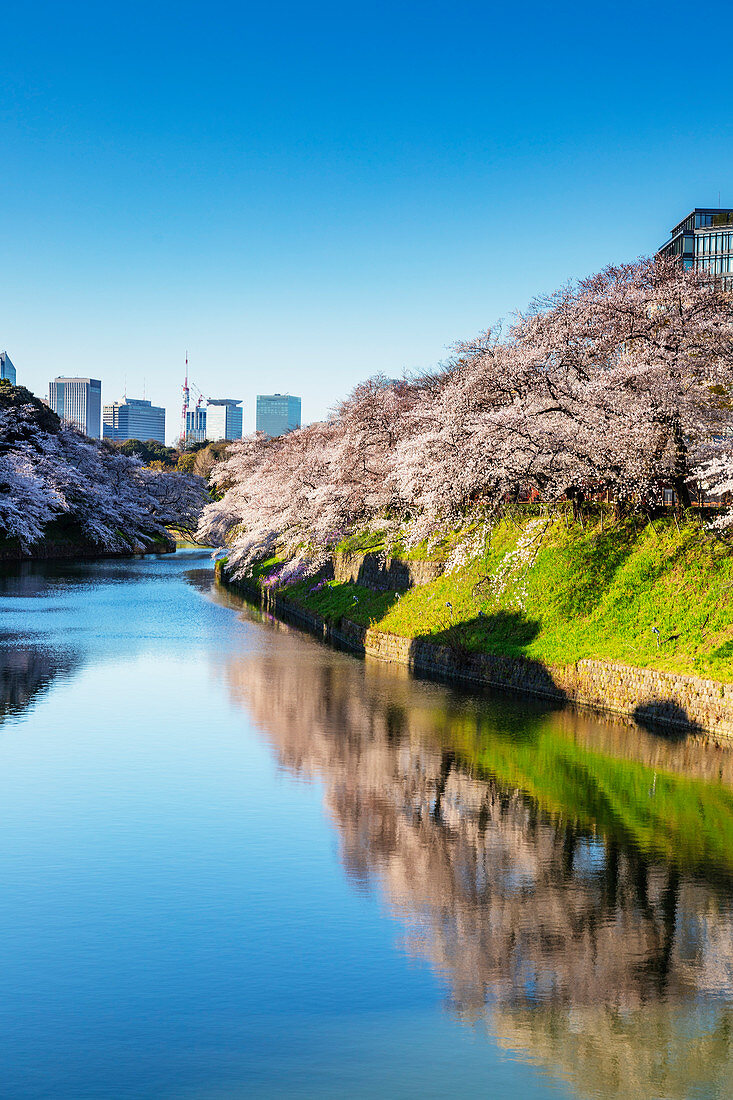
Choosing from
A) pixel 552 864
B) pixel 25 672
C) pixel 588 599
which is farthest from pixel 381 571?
pixel 552 864

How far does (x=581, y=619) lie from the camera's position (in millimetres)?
26203

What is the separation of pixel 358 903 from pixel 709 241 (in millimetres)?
99411

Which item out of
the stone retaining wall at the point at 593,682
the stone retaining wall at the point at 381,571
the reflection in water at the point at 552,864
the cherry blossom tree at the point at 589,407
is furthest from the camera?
the stone retaining wall at the point at 381,571

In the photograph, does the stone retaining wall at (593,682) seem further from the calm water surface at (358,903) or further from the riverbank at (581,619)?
the calm water surface at (358,903)

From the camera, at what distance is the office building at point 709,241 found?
95.2 meters

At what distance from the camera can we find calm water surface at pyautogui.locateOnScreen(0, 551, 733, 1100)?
824cm

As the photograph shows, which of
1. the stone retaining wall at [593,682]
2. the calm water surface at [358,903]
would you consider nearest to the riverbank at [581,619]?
the stone retaining wall at [593,682]

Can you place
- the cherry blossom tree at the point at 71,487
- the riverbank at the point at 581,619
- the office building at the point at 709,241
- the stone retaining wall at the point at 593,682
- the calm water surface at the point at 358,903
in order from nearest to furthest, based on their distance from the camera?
the calm water surface at the point at 358,903, the stone retaining wall at the point at 593,682, the riverbank at the point at 581,619, the cherry blossom tree at the point at 71,487, the office building at the point at 709,241

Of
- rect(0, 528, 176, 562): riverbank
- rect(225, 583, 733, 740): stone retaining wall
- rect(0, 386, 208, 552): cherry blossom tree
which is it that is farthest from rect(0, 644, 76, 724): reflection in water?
rect(0, 528, 176, 562): riverbank

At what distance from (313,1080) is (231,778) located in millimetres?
9961

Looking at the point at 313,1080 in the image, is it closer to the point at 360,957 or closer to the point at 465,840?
the point at 360,957

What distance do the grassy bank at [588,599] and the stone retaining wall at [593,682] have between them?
32 cm

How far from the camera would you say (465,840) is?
46.8 ft

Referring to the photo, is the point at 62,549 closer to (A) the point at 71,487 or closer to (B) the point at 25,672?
(A) the point at 71,487
